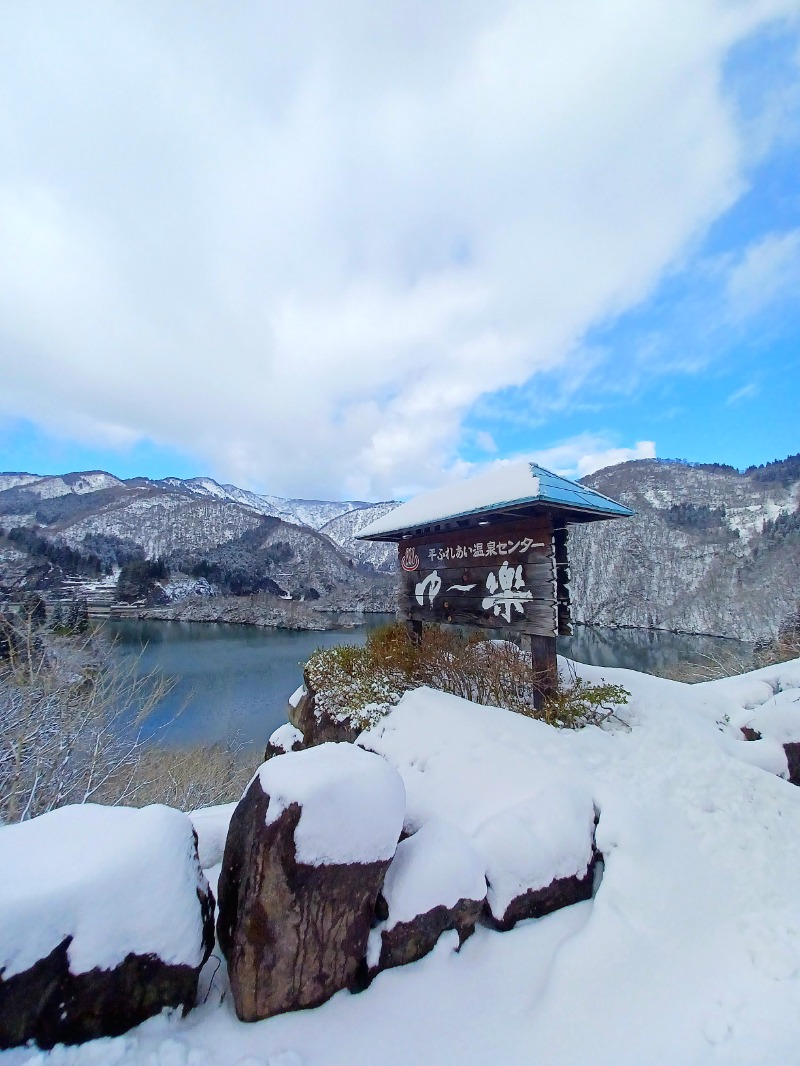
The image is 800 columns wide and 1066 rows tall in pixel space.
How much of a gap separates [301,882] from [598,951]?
204cm

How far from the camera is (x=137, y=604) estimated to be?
2447 inches

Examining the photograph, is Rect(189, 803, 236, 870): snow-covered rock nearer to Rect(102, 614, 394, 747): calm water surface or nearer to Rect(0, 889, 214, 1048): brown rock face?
Rect(0, 889, 214, 1048): brown rock face

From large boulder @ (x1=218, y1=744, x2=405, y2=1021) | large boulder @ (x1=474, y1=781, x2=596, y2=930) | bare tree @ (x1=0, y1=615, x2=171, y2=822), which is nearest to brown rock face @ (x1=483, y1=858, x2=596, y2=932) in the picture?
large boulder @ (x1=474, y1=781, x2=596, y2=930)

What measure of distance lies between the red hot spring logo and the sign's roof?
0.38m

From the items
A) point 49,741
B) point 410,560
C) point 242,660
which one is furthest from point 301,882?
point 242,660

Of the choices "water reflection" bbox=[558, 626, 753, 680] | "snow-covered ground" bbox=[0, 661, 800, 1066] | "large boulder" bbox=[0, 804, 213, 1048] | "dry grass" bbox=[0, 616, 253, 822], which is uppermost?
"large boulder" bbox=[0, 804, 213, 1048]

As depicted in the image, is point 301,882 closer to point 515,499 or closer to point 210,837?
point 210,837

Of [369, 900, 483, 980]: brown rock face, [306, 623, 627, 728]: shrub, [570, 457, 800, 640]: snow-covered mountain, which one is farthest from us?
[570, 457, 800, 640]: snow-covered mountain

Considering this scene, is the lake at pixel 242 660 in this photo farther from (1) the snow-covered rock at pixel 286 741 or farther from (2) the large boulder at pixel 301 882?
(2) the large boulder at pixel 301 882

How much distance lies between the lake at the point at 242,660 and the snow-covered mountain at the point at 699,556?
20.7 feet

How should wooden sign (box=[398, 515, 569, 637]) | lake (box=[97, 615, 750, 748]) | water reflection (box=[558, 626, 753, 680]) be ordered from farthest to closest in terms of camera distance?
water reflection (box=[558, 626, 753, 680]) < lake (box=[97, 615, 750, 748]) < wooden sign (box=[398, 515, 569, 637])

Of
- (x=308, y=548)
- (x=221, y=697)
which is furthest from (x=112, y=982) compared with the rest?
(x=308, y=548)

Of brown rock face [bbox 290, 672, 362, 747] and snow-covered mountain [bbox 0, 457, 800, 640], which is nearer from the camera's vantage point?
brown rock face [bbox 290, 672, 362, 747]

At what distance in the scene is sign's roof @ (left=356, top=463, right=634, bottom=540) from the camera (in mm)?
5723
